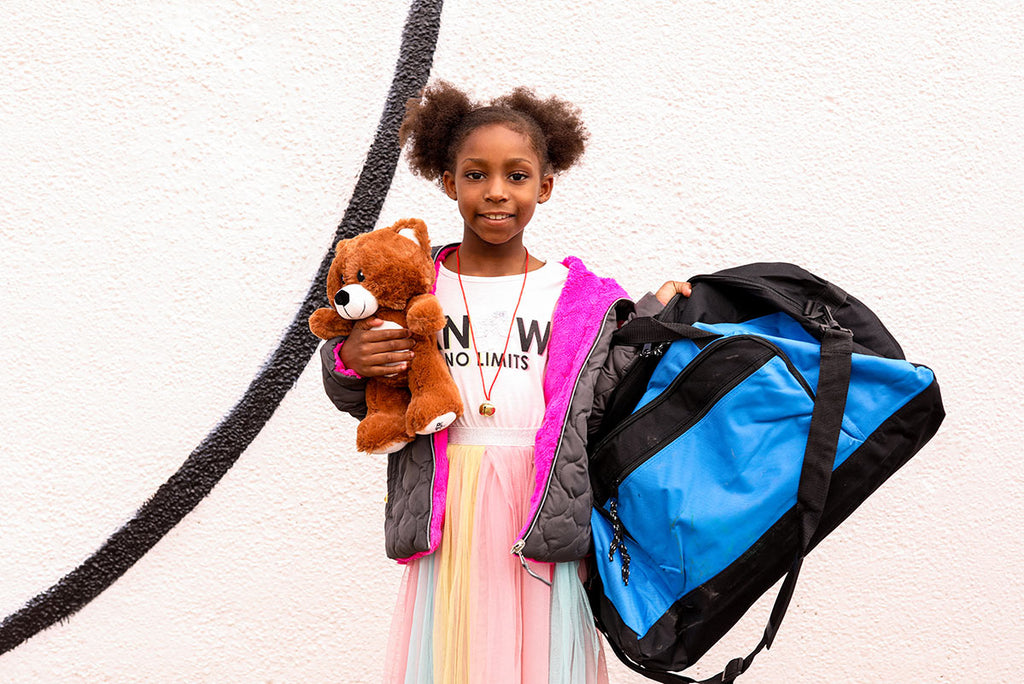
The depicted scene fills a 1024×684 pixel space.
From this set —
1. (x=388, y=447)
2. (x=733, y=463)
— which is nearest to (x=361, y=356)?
(x=388, y=447)

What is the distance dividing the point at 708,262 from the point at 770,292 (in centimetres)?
56

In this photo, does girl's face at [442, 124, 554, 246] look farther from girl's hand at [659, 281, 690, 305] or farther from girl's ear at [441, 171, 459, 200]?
girl's hand at [659, 281, 690, 305]

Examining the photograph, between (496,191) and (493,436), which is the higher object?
(496,191)

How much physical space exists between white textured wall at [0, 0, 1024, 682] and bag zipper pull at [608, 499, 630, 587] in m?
0.65

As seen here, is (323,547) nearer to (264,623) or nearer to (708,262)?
(264,623)

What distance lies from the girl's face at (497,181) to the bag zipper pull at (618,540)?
0.38m

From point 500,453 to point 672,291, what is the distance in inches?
12.9

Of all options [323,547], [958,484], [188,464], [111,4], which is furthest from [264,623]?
[958,484]

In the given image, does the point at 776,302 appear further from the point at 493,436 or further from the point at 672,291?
the point at 493,436

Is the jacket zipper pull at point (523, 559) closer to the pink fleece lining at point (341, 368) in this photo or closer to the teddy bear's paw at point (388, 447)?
the teddy bear's paw at point (388, 447)

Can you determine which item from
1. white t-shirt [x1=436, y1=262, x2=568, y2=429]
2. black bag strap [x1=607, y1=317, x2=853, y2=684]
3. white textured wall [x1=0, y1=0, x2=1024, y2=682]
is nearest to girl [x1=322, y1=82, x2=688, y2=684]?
white t-shirt [x1=436, y1=262, x2=568, y2=429]

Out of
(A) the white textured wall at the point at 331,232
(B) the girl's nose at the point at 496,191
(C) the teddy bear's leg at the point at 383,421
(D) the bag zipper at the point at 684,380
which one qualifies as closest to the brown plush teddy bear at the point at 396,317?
(C) the teddy bear's leg at the point at 383,421

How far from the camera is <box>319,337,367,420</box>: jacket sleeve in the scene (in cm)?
101

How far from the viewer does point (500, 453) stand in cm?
104
